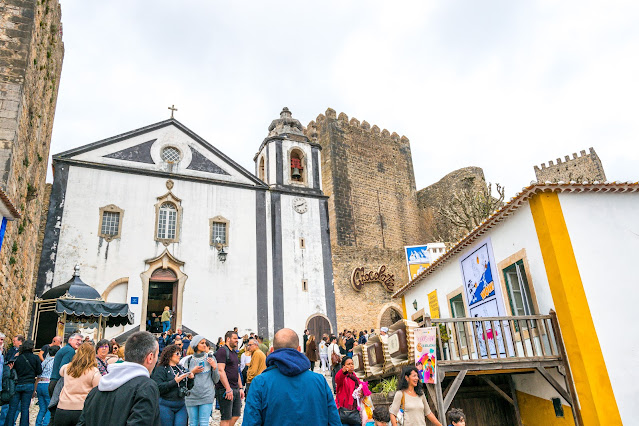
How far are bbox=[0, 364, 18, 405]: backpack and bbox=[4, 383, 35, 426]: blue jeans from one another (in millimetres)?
142

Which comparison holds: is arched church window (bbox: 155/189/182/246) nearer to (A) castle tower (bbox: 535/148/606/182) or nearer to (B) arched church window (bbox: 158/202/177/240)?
(B) arched church window (bbox: 158/202/177/240)

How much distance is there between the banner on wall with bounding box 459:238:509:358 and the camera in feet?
33.4

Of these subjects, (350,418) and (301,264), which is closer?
(350,418)

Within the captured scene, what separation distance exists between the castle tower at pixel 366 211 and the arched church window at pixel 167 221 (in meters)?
10.1

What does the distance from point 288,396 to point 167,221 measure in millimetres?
16557

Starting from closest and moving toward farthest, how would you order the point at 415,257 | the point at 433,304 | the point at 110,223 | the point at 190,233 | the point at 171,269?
1. the point at 433,304
2. the point at 110,223
3. the point at 171,269
4. the point at 190,233
5. the point at 415,257

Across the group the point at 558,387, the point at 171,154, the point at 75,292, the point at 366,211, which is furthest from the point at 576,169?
the point at 75,292

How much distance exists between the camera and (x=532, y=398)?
31.8 feet

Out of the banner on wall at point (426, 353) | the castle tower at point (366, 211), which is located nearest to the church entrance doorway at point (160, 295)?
the castle tower at point (366, 211)

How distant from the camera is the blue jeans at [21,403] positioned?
712 centimetres

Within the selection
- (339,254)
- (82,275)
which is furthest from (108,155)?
(339,254)

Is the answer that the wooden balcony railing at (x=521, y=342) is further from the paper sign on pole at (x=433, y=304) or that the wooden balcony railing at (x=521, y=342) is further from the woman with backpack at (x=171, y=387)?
the woman with backpack at (x=171, y=387)

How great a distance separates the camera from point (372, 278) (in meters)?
26.8

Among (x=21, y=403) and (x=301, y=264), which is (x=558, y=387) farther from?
(x=301, y=264)
